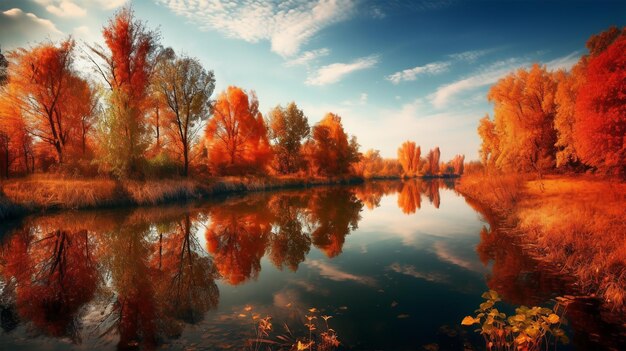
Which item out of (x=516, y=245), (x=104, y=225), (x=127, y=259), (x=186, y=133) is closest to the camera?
(x=127, y=259)

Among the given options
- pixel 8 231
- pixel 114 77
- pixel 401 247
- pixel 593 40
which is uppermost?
pixel 593 40

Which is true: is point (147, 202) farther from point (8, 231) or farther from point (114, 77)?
point (114, 77)

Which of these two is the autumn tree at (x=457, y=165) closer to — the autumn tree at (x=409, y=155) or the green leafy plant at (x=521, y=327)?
the autumn tree at (x=409, y=155)

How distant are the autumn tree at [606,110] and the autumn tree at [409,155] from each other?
3683 inches

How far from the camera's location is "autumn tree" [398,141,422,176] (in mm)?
109744

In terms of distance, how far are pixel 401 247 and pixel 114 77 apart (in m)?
26.3

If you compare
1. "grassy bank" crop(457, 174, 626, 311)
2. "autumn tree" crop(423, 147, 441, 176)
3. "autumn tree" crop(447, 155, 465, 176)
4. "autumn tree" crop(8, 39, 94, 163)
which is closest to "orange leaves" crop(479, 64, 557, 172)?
"grassy bank" crop(457, 174, 626, 311)

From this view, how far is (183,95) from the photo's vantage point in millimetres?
27359

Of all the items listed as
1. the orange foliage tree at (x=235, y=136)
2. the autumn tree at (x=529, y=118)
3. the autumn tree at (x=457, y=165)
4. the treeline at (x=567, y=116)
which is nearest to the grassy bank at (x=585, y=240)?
the treeline at (x=567, y=116)

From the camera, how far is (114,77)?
23.8m

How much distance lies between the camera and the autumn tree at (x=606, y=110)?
53.4ft

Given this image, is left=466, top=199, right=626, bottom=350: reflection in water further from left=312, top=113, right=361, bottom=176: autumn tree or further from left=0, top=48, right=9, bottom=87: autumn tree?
left=312, top=113, right=361, bottom=176: autumn tree

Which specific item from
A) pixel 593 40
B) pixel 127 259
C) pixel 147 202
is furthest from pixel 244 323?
pixel 593 40

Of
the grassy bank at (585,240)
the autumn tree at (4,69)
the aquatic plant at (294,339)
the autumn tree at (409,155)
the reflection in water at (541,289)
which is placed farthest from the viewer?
the autumn tree at (409,155)
